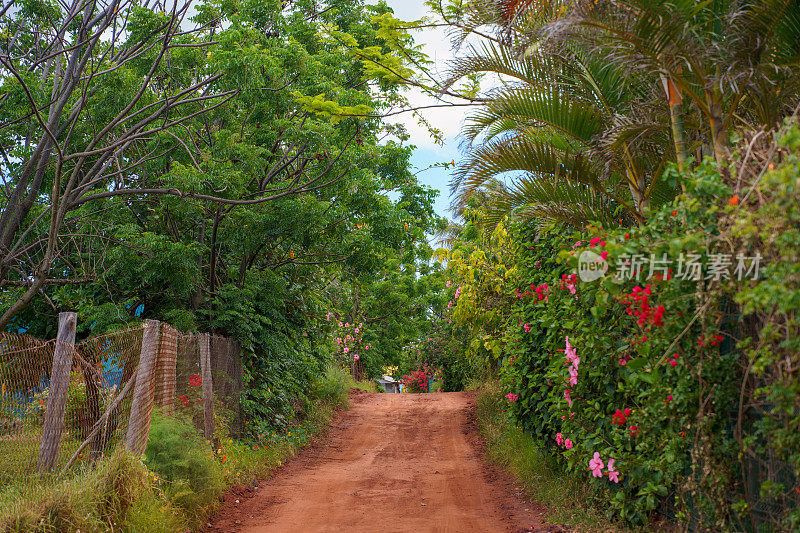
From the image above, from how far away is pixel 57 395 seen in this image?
5.52 m

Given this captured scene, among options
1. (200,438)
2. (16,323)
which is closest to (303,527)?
(200,438)

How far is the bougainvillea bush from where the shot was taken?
3.19 meters

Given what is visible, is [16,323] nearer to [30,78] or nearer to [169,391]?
[30,78]

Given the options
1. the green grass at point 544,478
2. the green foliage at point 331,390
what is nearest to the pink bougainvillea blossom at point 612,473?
the green grass at point 544,478

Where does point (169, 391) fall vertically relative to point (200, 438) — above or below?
above

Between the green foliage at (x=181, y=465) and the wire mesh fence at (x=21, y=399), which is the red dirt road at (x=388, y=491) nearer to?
the green foliage at (x=181, y=465)

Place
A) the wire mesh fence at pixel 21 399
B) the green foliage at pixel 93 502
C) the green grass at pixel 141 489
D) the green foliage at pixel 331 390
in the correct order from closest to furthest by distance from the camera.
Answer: the green foliage at pixel 93 502 → the green grass at pixel 141 489 → the wire mesh fence at pixel 21 399 → the green foliage at pixel 331 390

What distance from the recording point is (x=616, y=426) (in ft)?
18.0

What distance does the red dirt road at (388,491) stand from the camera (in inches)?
270

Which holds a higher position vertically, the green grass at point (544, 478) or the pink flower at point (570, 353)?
the pink flower at point (570, 353)

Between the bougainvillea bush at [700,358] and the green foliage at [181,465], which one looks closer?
the bougainvillea bush at [700,358]

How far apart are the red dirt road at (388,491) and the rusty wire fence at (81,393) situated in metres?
1.49

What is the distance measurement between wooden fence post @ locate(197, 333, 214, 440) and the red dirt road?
3.12 feet

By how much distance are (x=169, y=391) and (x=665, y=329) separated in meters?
5.57
